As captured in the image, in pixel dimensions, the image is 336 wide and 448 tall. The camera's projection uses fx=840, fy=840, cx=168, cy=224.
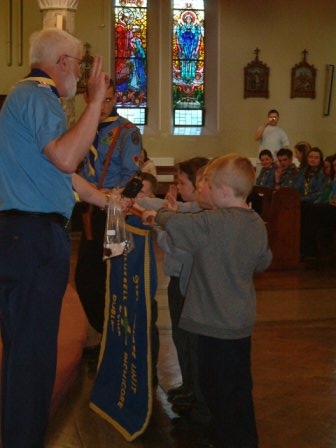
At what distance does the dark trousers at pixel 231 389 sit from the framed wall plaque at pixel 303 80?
42.8ft

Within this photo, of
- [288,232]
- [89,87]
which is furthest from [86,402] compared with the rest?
[288,232]

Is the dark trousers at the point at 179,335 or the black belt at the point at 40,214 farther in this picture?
the dark trousers at the point at 179,335

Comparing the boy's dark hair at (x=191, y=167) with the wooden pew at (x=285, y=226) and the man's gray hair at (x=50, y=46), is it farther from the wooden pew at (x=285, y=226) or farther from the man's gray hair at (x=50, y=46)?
the wooden pew at (x=285, y=226)

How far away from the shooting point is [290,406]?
14.1 ft

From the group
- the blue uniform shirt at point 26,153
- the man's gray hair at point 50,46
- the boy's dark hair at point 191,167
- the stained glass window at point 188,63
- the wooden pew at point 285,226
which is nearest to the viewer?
the blue uniform shirt at point 26,153

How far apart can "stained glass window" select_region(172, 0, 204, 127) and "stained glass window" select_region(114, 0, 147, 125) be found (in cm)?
60

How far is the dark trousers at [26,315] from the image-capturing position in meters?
3.08

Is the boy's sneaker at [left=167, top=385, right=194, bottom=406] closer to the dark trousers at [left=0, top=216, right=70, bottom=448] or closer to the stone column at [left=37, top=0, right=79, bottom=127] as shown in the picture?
the dark trousers at [left=0, top=216, right=70, bottom=448]

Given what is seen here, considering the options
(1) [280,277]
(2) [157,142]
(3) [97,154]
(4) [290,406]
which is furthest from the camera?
(2) [157,142]

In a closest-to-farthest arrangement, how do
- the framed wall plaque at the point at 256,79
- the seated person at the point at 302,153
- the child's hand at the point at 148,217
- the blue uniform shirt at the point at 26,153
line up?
the blue uniform shirt at the point at 26,153 → the child's hand at the point at 148,217 → the seated person at the point at 302,153 → the framed wall plaque at the point at 256,79

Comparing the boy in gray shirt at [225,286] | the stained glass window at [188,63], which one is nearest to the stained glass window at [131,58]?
the stained glass window at [188,63]

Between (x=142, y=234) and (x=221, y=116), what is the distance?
12.2m

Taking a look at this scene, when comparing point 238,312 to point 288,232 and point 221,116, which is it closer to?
point 288,232

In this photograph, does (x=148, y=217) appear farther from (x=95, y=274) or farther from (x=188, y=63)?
(x=188, y=63)
